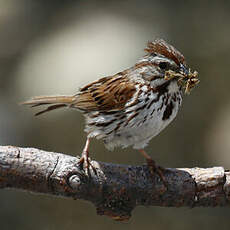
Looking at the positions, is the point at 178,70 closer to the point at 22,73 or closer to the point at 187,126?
the point at 187,126

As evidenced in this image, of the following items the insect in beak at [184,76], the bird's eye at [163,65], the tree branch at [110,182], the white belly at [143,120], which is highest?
the bird's eye at [163,65]

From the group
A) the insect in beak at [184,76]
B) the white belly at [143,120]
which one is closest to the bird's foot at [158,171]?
the white belly at [143,120]

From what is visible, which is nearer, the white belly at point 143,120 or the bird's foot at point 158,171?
the bird's foot at point 158,171

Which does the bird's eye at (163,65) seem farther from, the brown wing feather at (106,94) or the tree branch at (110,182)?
the tree branch at (110,182)

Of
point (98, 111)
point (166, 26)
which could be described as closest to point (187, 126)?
point (166, 26)

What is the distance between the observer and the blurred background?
23.7 ft

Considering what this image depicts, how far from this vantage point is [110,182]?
397 centimetres

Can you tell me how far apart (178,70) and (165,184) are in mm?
806

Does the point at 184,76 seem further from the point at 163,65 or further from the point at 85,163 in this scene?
the point at 85,163

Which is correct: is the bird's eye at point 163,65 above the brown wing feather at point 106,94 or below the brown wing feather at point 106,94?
above

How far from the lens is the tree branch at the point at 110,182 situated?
3762 mm

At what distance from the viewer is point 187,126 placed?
7.49 m

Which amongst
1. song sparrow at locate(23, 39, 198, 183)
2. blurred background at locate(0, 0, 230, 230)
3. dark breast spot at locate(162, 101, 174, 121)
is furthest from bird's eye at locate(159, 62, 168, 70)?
blurred background at locate(0, 0, 230, 230)

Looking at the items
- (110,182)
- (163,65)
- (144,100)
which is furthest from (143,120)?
(110,182)
